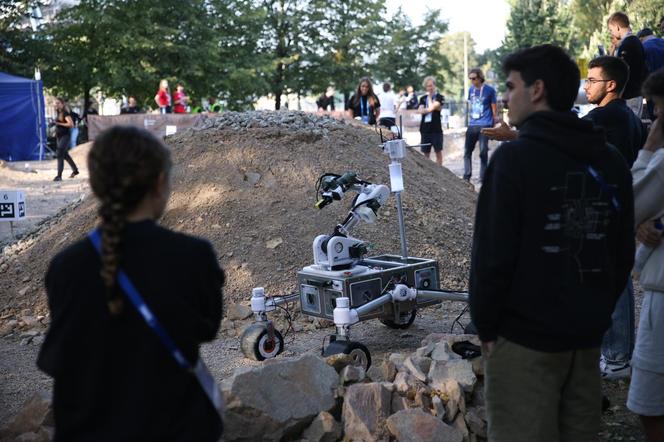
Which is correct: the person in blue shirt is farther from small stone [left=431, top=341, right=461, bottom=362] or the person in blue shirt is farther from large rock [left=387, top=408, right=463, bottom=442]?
large rock [left=387, top=408, right=463, bottom=442]

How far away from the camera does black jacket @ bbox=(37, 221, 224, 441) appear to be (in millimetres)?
2209

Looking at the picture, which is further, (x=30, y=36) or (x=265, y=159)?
(x=30, y=36)

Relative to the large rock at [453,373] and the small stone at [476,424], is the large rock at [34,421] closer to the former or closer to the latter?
the large rock at [453,373]

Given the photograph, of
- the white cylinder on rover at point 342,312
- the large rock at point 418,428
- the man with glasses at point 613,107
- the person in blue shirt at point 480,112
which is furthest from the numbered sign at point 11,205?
the person in blue shirt at point 480,112

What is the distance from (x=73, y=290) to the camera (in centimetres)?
221

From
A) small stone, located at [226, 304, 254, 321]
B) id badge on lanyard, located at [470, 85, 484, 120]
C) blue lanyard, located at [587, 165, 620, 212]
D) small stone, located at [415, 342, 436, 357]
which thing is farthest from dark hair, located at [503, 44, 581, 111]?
id badge on lanyard, located at [470, 85, 484, 120]

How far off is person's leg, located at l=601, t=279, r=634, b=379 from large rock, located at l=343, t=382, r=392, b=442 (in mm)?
1745

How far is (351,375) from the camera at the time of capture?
15.4ft

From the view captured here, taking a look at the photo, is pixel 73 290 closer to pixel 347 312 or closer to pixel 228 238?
pixel 347 312

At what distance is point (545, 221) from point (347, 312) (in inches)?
111

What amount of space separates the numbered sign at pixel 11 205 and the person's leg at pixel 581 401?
8004 mm

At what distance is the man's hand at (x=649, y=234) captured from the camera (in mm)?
3613

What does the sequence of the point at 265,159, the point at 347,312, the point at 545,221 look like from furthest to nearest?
the point at 265,159 → the point at 347,312 → the point at 545,221

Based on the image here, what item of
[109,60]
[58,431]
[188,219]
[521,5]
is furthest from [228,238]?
[521,5]
